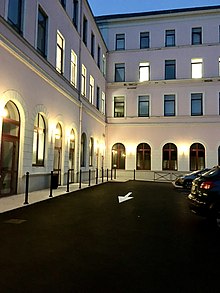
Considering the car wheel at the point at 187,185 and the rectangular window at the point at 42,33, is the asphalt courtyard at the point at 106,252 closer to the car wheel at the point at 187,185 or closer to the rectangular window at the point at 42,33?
the car wheel at the point at 187,185

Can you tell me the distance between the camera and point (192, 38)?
2753 cm

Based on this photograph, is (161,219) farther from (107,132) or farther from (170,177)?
(107,132)

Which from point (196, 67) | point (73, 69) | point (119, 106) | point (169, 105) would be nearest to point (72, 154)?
point (73, 69)

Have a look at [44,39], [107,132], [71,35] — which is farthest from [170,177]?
[44,39]

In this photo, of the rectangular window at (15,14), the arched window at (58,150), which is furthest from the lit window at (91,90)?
the rectangular window at (15,14)

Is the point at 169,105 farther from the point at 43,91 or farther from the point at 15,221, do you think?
the point at 15,221

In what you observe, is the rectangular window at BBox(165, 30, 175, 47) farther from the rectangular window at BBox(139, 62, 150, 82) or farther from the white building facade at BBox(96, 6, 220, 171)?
the rectangular window at BBox(139, 62, 150, 82)

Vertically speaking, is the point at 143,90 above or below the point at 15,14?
above

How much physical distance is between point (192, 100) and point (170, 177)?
25.0 feet

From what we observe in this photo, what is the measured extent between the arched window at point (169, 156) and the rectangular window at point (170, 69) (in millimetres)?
6673

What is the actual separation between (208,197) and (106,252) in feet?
9.90

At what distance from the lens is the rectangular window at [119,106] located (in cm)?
2828

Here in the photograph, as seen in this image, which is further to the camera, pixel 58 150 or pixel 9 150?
pixel 58 150

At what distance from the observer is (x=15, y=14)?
37.7 ft
